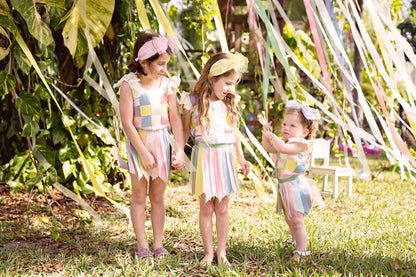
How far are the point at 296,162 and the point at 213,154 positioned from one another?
43 centimetres

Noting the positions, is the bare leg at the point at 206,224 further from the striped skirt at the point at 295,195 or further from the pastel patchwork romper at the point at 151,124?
the striped skirt at the point at 295,195

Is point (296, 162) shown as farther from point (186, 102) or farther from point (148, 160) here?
point (148, 160)

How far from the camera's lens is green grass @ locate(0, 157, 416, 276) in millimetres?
2025

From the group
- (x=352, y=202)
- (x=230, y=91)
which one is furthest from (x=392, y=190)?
(x=230, y=91)

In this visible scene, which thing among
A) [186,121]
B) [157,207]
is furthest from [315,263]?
[186,121]

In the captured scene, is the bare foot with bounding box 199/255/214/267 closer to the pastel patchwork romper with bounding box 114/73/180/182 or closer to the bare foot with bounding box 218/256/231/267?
the bare foot with bounding box 218/256/231/267

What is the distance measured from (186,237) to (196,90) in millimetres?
864

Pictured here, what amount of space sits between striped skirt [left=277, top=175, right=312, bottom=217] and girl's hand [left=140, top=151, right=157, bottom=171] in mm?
644

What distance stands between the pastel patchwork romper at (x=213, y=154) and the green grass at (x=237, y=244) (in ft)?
1.14

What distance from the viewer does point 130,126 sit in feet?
6.78

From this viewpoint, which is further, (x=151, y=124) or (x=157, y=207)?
(x=157, y=207)

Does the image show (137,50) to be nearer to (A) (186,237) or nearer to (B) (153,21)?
(A) (186,237)


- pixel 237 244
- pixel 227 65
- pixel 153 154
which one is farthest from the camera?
pixel 237 244

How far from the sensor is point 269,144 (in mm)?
2271
